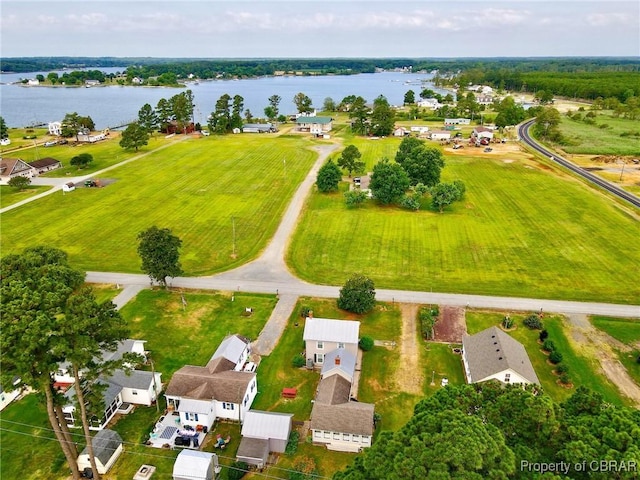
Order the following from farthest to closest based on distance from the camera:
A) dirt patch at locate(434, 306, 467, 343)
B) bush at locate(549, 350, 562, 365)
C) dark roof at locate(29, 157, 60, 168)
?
dark roof at locate(29, 157, 60, 168)
dirt patch at locate(434, 306, 467, 343)
bush at locate(549, 350, 562, 365)

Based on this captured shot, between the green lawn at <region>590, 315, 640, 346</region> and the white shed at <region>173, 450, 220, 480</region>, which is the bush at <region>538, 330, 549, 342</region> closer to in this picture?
the green lawn at <region>590, 315, 640, 346</region>

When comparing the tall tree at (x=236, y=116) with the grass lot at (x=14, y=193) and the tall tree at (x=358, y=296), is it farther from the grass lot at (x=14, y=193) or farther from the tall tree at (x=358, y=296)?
the tall tree at (x=358, y=296)

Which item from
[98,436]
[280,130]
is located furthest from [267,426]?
[280,130]

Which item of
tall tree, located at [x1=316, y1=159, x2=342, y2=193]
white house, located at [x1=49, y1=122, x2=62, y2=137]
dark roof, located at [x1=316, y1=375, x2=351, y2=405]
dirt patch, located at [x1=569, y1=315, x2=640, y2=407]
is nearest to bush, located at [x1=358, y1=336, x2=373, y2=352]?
dark roof, located at [x1=316, y1=375, x2=351, y2=405]

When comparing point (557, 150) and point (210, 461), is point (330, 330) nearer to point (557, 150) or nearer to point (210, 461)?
point (210, 461)

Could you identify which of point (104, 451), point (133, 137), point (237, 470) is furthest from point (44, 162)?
point (237, 470)

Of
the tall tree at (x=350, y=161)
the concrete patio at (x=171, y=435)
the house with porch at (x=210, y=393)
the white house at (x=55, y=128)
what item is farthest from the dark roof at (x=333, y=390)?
the white house at (x=55, y=128)
